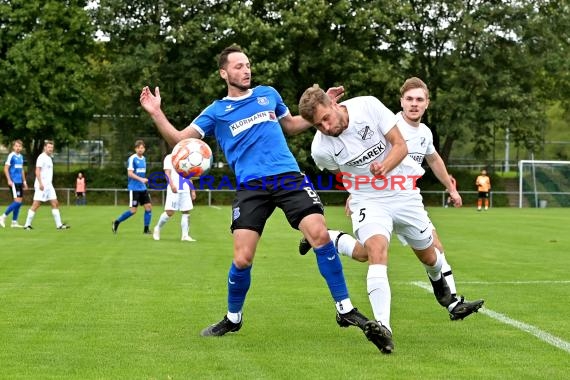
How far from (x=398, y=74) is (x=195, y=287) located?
36006 millimetres

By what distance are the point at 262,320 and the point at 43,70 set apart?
39.9 metres

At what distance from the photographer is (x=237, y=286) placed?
24.6 ft

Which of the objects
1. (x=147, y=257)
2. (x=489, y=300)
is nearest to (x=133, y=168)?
(x=147, y=257)

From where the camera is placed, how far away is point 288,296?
32.6 ft

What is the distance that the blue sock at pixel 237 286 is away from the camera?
7.46 meters

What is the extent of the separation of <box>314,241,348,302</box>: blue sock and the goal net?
129 ft

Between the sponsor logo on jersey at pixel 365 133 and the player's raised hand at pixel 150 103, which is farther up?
the player's raised hand at pixel 150 103

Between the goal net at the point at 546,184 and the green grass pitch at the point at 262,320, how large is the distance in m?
30.2

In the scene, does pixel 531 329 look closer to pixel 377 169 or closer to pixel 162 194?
A: pixel 377 169

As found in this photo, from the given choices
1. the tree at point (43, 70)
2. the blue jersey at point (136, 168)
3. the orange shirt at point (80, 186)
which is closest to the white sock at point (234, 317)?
the blue jersey at point (136, 168)

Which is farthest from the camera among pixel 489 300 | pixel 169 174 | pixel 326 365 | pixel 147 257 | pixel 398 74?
pixel 398 74

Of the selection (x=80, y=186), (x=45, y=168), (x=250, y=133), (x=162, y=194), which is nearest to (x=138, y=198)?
(x=45, y=168)

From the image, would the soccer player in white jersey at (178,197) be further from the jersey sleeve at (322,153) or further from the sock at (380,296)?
the sock at (380,296)

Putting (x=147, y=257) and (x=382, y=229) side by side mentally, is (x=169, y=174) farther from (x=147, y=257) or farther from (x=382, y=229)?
(x=382, y=229)
